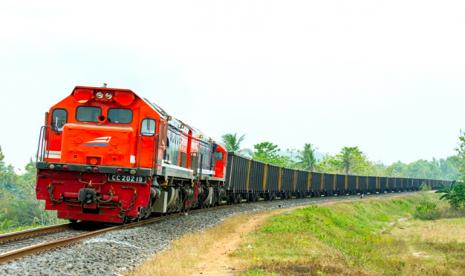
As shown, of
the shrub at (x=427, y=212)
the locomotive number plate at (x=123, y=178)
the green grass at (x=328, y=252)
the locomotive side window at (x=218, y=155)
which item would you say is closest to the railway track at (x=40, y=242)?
the locomotive number plate at (x=123, y=178)

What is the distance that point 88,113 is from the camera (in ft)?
55.1

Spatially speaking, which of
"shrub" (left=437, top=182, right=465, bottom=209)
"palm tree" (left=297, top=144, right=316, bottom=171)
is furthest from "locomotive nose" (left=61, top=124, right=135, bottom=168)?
"palm tree" (left=297, top=144, right=316, bottom=171)

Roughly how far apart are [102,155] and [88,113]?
1.51 meters

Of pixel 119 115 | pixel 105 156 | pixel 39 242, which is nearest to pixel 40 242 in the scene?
pixel 39 242

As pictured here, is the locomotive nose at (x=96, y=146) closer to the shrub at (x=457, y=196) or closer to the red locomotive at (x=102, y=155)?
the red locomotive at (x=102, y=155)

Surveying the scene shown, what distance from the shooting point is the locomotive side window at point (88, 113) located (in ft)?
55.0

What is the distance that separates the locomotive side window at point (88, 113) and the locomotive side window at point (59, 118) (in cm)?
38

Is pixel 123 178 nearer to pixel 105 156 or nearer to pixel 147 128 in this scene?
pixel 105 156

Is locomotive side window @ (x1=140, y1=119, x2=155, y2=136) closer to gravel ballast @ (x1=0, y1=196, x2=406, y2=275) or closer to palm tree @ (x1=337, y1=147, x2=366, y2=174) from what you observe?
gravel ballast @ (x1=0, y1=196, x2=406, y2=275)

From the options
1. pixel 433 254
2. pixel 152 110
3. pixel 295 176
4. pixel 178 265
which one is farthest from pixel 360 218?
pixel 178 265

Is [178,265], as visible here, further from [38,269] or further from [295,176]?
[295,176]

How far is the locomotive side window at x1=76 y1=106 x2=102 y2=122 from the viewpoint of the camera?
16766 mm

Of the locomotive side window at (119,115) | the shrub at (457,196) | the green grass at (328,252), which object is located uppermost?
the locomotive side window at (119,115)

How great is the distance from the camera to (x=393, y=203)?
60219 millimetres
